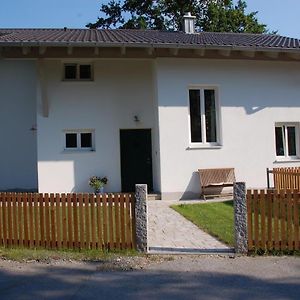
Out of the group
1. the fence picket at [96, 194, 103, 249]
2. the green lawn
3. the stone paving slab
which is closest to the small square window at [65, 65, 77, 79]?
the green lawn

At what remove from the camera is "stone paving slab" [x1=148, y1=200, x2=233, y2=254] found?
7578 millimetres

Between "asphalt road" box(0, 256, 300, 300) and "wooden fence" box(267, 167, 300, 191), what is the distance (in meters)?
6.01

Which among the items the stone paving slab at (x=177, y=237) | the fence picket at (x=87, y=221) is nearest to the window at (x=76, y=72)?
the stone paving slab at (x=177, y=237)

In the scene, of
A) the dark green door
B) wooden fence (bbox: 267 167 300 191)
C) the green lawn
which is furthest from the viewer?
the dark green door

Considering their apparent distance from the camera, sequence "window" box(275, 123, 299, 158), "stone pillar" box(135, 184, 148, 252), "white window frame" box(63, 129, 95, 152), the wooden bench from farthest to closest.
Result: "window" box(275, 123, 299, 158) < "white window frame" box(63, 129, 95, 152) < the wooden bench < "stone pillar" box(135, 184, 148, 252)

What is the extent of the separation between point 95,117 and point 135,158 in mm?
2037

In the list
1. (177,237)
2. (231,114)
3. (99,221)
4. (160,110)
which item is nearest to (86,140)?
(160,110)

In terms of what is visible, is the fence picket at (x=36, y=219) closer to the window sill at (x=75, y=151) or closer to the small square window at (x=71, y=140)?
the window sill at (x=75, y=151)

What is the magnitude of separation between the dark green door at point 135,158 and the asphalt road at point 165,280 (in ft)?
28.7

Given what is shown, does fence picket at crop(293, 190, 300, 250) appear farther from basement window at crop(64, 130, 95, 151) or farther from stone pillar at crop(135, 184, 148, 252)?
basement window at crop(64, 130, 95, 151)

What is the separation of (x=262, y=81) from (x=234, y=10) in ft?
63.2

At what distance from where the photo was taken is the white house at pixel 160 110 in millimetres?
14594

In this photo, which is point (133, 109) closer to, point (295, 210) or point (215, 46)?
point (215, 46)

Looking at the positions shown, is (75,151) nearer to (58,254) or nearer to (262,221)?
(58,254)
